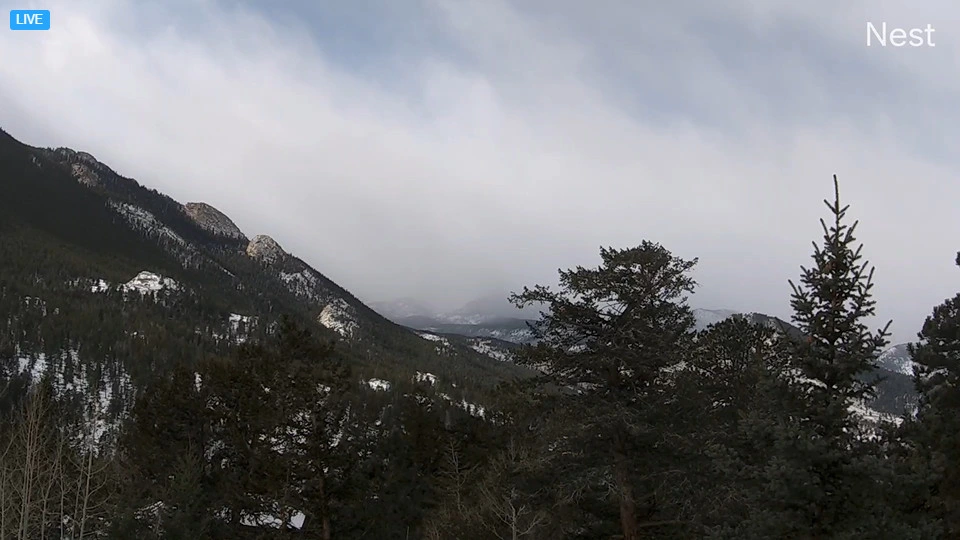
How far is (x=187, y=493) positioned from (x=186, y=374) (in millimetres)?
13941

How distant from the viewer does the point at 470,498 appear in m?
35.8

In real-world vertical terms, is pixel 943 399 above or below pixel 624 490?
above

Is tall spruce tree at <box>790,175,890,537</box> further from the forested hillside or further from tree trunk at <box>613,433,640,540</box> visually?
tree trunk at <box>613,433,640,540</box>

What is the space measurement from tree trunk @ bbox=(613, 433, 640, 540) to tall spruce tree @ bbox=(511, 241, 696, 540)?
0.9 inches

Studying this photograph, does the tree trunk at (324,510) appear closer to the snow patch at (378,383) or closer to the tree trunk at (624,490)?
the tree trunk at (624,490)

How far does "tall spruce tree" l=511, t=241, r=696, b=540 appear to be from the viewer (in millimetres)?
13289

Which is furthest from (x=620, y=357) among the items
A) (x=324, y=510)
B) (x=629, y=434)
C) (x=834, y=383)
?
(x=324, y=510)

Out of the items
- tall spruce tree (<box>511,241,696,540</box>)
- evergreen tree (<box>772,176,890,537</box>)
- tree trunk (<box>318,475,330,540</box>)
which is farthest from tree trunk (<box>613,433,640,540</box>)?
tree trunk (<box>318,475,330,540</box>)

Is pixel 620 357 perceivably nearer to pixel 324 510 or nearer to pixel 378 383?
pixel 324 510

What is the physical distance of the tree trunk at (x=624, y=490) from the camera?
1325cm

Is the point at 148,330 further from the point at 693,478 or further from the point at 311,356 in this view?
the point at 693,478

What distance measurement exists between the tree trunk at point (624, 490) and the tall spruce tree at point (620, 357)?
2cm

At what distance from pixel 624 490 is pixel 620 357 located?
307cm

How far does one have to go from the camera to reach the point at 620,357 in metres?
13.3
